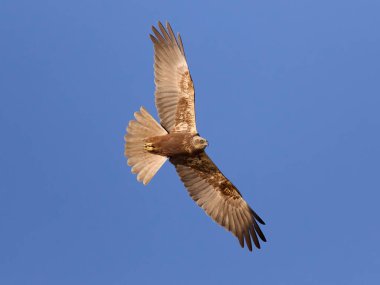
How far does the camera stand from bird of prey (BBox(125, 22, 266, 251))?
379 inches

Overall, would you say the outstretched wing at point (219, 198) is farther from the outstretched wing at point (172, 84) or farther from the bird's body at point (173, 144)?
the outstretched wing at point (172, 84)

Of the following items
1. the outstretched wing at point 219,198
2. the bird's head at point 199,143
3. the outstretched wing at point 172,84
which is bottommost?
the outstretched wing at point 219,198

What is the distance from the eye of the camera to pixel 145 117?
9.66 m

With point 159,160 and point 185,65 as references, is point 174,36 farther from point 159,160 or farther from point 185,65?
point 159,160

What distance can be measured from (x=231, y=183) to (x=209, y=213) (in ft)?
1.96

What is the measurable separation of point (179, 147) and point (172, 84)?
1.15m

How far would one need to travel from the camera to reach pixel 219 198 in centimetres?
1005

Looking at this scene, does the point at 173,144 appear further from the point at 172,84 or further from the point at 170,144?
the point at 172,84

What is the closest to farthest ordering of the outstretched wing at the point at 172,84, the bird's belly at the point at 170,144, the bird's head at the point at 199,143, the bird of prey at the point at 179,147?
1. the bird's head at the point at 199,143
2. the bird's belly at the point at 170,144
3. the bird of prey at the point at 179,147
4. the outstretched wing at the point at 172,84

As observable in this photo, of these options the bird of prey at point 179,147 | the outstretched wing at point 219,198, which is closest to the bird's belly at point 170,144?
the bird of prey at point 179,147

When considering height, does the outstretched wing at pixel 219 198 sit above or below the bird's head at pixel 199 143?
below

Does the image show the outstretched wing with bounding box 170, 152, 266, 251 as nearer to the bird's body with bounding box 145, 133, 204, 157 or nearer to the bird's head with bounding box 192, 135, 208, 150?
the bird's body with bounding box 145, 133, 204, 157

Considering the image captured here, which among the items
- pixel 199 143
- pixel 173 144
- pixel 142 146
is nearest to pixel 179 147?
pixel 173 144

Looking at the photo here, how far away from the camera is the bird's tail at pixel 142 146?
9.65 m
